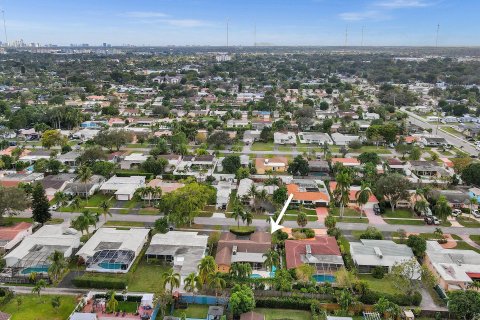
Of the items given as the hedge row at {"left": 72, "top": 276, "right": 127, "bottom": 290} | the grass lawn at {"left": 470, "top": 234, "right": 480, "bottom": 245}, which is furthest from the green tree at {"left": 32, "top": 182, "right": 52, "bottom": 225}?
the grass lawn at {"left": 470, "top": 234, "right": 480, "bottom": 245}

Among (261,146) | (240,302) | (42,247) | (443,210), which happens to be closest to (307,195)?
(443,210)

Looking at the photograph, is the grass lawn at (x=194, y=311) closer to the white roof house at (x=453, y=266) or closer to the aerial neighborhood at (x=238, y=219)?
the aerial neighborhood at (x=238, y=219)

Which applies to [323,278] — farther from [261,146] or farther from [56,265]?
[261,146]

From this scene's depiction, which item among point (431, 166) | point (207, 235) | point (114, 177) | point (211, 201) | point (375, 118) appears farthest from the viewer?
point (375, 118)

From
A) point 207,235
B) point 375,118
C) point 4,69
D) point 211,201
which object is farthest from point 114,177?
point 4,69

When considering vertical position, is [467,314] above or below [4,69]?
below

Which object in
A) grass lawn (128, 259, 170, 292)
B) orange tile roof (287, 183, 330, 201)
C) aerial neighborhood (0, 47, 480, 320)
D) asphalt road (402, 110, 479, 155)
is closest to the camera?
aerial neighborhood (0, 47, 480, 320)

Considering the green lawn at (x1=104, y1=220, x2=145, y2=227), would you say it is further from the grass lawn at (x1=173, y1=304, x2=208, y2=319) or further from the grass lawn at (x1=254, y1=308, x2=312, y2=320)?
the grass lawn at (x1=254, y1=308, x2=312, y2=320)

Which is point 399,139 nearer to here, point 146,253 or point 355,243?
point 355,243
